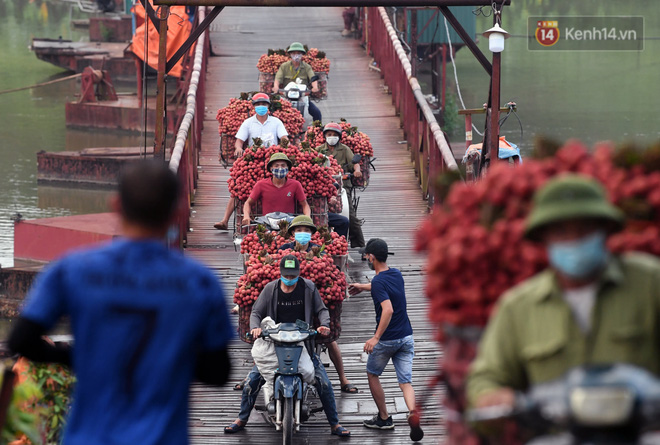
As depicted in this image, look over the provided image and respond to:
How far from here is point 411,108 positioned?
58.4ft

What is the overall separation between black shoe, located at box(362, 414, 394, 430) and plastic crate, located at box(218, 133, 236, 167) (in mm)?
5522

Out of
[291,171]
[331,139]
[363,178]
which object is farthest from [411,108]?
[291,171]

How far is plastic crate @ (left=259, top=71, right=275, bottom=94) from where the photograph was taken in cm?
1772

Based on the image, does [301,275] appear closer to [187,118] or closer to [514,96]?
[187,118]

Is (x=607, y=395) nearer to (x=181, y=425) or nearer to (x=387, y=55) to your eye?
(x=181, y=425)

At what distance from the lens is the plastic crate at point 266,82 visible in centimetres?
1772

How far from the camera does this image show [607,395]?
3049mm

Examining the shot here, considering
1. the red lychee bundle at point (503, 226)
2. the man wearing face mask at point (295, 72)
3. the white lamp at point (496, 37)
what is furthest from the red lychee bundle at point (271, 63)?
the red lychee bundle at point (503, 226)

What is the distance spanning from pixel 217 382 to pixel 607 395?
1140 mm

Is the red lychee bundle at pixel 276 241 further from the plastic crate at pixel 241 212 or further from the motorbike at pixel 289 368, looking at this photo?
the motorbike at pixel 289 368

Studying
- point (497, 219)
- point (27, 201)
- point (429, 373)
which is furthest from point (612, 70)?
point (497, 219)

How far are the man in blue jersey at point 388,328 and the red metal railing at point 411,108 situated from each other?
2.50 metres

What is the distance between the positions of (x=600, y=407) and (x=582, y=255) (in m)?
0.42

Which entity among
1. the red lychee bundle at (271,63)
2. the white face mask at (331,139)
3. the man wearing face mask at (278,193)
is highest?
the red lychee bundle at (271,63)
